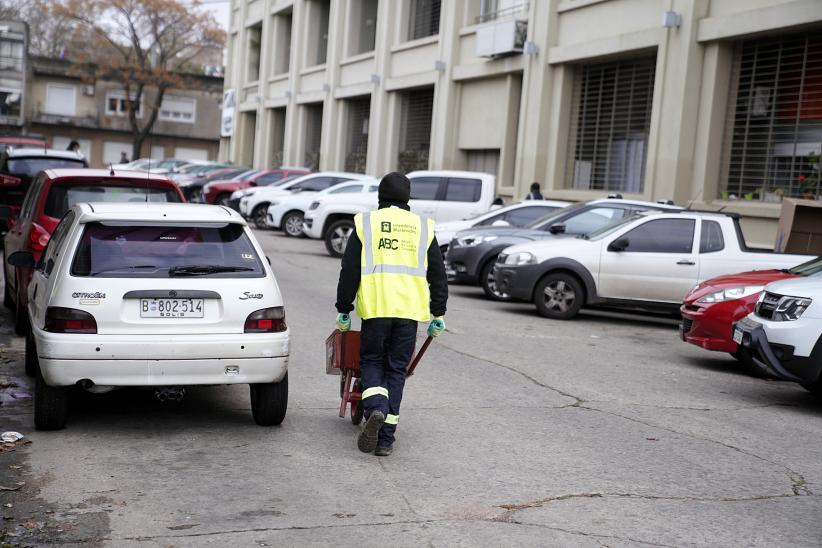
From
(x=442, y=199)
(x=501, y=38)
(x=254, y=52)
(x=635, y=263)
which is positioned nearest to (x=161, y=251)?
(x=635, y=263)

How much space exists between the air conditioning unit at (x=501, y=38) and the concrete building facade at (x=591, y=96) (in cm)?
5

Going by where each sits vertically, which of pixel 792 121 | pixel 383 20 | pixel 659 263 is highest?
pixel 383 20

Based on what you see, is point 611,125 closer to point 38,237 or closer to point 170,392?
point 38,237

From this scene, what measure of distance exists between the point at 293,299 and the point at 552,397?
6223 mm

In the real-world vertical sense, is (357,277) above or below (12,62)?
below

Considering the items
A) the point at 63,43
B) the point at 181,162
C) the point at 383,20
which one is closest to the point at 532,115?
the point at 383,20

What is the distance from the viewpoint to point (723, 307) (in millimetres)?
10883

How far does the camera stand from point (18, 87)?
43062mm

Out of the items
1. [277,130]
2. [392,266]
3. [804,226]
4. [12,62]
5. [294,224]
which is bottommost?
[294,224]

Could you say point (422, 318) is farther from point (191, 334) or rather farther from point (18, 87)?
point (18, 87)

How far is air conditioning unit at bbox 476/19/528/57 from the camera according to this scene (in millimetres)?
27172

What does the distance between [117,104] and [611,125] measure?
55048 mm

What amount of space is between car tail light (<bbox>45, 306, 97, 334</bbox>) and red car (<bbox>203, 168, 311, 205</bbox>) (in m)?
25.0

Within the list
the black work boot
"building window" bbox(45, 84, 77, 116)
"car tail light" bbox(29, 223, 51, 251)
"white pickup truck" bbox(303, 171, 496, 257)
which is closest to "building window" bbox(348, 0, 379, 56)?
"white pickup truck" bbox(303, 171, 496, 257)
